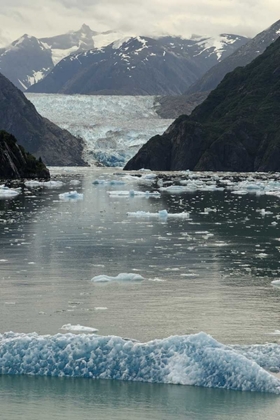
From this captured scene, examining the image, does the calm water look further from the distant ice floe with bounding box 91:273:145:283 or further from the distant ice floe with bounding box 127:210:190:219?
the distant ice floe with bounding box 127:210:190:219

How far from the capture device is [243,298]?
65.7ft

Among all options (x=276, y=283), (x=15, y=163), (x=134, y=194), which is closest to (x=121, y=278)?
(x=276, y=283)

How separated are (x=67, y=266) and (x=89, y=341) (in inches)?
423

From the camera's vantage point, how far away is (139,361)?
13984mm

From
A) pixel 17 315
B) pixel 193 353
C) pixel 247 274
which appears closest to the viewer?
pixel 193 353

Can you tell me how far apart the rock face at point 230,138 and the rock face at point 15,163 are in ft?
192

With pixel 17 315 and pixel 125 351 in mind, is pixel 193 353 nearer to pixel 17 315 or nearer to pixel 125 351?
pixel 125 351

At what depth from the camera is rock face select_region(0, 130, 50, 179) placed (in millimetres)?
100812

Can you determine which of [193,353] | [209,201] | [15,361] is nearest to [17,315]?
[15,361]

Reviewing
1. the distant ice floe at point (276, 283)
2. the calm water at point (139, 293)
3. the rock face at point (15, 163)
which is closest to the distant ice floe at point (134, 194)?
the calm water at point (139, 293)

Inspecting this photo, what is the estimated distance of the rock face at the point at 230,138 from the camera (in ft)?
524

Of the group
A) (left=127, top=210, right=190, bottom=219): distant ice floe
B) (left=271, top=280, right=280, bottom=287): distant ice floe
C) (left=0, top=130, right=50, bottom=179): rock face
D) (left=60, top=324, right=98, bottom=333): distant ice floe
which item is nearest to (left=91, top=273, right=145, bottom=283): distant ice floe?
(left=271, top=280, right=280, bottom=287): distant ice floe

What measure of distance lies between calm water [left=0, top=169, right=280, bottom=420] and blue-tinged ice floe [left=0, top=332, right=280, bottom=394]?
0.25m

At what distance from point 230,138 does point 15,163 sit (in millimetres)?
66265
